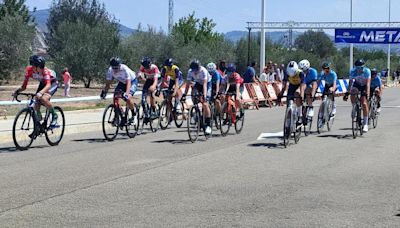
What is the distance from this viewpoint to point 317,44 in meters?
128

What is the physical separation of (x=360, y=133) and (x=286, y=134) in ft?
11.4

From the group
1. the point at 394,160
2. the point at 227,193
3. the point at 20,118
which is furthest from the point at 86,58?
the point at 227,193

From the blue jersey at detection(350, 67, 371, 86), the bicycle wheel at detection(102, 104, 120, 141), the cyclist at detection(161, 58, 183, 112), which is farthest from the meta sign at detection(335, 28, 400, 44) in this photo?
the bicycle wheel at detection(102, 104, 120, 141)

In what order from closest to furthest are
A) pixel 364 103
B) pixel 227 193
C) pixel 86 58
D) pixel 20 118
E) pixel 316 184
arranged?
pixel 227 193
pixel 316 184
pixel 20 118
pixel 364 103
pixel 86 58

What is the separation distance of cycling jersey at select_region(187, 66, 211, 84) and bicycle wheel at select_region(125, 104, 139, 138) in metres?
1.46

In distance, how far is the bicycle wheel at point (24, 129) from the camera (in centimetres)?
1306

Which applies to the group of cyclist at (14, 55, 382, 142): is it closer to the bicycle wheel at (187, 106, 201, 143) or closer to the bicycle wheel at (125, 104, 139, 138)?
the bicycle wheel at (125, 104, 139, 138)

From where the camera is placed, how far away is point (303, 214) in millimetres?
7660

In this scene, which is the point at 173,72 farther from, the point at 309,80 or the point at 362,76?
the point at 362,76

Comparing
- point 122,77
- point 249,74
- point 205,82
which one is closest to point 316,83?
point 205,82

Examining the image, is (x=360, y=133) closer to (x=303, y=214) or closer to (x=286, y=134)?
(x=286, y=134)

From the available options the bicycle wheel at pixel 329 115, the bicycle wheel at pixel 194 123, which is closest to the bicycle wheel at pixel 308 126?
the bicycle wheel at pixel 329 115

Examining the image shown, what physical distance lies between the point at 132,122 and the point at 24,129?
2.98 m

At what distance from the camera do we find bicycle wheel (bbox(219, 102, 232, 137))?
53.7 feet
